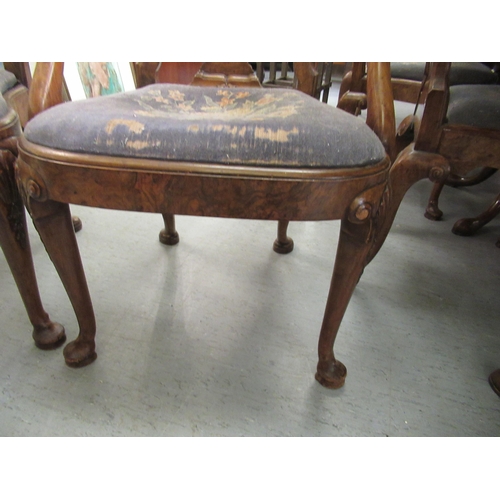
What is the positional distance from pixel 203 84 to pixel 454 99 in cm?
61

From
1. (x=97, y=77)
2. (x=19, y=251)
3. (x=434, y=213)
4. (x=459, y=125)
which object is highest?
(x=459, y=125)

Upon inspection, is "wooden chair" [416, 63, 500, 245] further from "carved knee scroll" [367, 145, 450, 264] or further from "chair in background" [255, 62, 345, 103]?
"chair in background" [255, 62, 345, 103]

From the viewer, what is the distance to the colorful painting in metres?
1.60

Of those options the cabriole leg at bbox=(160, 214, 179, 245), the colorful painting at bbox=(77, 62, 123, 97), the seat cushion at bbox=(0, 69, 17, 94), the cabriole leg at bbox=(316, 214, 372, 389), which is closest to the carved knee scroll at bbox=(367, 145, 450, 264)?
the cabriole leg at bbox=(316, 214, 372, 389)

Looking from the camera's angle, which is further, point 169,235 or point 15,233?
point 169,235

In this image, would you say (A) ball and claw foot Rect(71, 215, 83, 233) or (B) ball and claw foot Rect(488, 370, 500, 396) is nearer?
(B) ball and claw foot Rect(488, 370, 500, 396)

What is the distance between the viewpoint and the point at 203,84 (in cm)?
93

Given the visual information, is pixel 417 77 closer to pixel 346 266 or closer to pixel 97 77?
pixel 346 266

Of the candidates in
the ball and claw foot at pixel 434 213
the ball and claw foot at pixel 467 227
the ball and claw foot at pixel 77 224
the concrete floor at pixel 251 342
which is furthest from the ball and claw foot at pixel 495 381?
the ball and claw foot at pixel 77 224

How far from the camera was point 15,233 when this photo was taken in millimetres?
661

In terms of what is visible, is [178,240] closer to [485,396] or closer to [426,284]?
[426,284]

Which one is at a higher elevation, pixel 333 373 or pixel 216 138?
pixel 216 138

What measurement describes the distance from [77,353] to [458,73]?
1.40m

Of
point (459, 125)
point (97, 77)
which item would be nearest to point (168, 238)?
point (459, 125)
